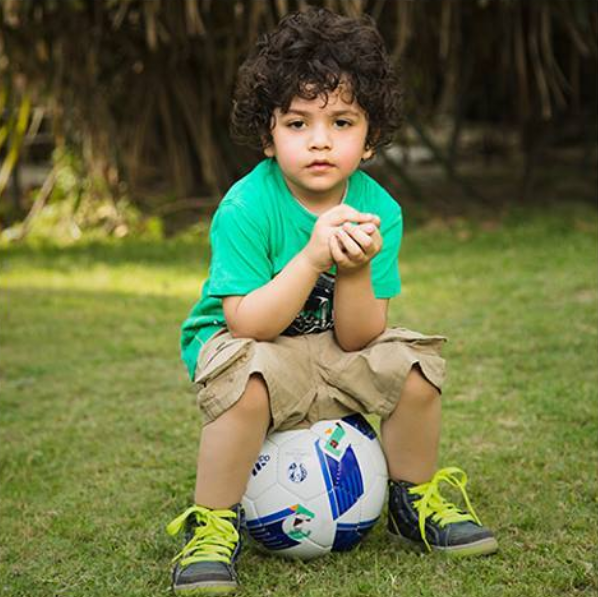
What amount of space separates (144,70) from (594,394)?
4742mm

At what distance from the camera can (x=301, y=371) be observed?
2.83 meters

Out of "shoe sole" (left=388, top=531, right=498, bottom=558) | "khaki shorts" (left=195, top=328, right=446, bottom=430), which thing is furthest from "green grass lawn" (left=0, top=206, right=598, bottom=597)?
"khaki shorts" (left=195, top=328, right=446, bottom=430)

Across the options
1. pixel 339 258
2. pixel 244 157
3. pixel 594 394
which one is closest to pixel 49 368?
pixel 594 394

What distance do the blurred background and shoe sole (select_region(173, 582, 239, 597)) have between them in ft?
A: 16.0

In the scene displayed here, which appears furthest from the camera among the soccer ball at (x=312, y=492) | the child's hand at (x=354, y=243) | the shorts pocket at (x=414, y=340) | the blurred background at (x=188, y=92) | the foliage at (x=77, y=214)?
the foliage at (x=77, y=214)

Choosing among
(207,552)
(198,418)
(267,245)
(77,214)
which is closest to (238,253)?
(267,245)

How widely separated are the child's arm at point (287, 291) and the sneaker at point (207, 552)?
429 millimetres

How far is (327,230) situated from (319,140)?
0.81 feet

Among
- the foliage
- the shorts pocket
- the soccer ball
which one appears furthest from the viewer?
the foliage

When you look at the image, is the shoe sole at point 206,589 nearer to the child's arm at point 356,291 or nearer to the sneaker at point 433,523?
the sneaker at point 433,523

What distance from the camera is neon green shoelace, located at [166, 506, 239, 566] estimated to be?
8.82ft

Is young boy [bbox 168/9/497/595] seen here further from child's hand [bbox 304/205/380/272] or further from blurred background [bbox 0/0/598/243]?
blurred background [bbox 0/0/598/243]

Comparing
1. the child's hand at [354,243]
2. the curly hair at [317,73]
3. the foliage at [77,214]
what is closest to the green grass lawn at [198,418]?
the foliage at [77,214]

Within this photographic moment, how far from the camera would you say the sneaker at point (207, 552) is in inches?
104
